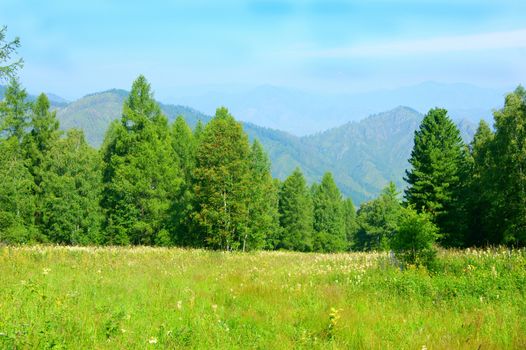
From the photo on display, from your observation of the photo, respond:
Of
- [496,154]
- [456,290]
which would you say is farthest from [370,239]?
[456,290]

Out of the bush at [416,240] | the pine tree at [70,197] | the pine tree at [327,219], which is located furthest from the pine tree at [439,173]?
the pine tree at [70,197]

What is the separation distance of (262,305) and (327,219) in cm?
5768

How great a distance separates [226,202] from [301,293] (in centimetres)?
1899

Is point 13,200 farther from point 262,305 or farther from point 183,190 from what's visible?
point 262,305

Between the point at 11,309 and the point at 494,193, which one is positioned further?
the point at 494,193

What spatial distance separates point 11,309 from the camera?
6477 mm

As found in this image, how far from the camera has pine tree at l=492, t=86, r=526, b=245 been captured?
2798 cm

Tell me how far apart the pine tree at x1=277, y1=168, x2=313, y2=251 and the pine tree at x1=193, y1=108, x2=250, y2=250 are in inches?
1120

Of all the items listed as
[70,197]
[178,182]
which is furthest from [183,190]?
[70,197]

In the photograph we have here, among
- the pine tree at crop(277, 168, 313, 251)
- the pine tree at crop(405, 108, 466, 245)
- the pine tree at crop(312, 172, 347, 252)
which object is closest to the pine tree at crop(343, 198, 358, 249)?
the pine tree at crop(312, 172, 347, 252)

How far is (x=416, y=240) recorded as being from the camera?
39.8 feet

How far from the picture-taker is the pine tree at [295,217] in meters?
56.9

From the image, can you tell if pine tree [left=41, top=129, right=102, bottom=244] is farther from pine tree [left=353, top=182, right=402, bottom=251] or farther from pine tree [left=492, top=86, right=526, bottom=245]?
pine tree [left=353, top=182, right=402, bottom=251]

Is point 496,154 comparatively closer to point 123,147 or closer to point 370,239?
point 123,147
